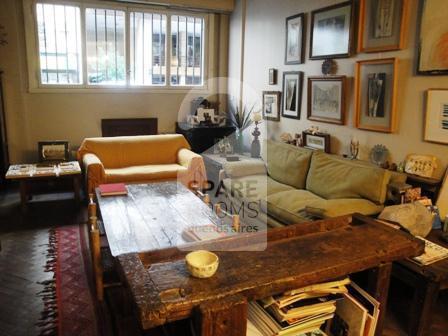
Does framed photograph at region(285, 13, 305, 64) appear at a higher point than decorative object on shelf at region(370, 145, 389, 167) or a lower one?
higher

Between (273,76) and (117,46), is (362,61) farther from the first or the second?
(117,46)

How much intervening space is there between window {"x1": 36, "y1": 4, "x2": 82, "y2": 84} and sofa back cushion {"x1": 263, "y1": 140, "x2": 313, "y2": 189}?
3.01 m

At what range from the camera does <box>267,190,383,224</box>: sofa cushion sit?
2725mm

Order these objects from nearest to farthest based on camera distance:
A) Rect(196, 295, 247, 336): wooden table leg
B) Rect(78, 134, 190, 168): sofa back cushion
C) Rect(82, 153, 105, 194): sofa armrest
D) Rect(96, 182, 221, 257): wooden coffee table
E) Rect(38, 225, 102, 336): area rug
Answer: Rect(196, 295, 247, 336): wooden table leg
Rect(38, 225, 102, 336): area rug
Rect(96, 182, 221, 257): wooden coffee table
Rect(82, 153, 105, 194): sofa armrest
Rect(78, 134, 190, 168): sofa back cushion

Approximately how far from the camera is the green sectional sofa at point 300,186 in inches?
112

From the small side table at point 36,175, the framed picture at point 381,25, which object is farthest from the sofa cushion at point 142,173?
the framed picture at point 381,25

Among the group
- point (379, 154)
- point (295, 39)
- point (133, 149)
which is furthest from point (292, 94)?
point (133, 149)

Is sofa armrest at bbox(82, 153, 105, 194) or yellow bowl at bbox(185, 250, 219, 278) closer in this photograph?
yellow bowl at bbox(185, 250, 219, 278)

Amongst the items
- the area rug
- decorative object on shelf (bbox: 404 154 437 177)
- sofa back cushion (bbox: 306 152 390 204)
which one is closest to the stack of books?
the area rug

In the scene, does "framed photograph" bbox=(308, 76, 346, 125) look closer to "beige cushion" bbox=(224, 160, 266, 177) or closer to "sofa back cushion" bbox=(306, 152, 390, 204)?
"sofa back cushion" bbox=(306, 152, 390, 204)

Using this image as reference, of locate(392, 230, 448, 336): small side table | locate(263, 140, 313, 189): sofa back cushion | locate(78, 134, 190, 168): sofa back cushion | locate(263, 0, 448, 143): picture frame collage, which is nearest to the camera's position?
locate(392, 230, 448, 336): small side table

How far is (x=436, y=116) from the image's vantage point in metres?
2.74

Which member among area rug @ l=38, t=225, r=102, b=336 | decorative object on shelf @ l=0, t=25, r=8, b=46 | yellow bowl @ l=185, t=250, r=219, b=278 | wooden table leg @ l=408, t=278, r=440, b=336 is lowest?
area rug @ l=38, t=225, r=102, b=336

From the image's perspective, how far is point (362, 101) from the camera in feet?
11.1
